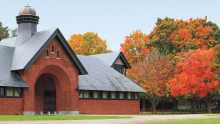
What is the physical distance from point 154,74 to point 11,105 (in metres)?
31.3

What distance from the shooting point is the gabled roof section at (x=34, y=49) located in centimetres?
4894

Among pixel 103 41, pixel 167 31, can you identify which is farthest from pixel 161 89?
pixel 103 41

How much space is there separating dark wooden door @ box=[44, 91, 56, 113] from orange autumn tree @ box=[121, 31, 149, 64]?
3485 centimetres

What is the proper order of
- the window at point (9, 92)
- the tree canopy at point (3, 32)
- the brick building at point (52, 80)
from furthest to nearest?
the tree canopy at point (3, 32), the brick building at point (52, 80), the window at point (9, 92)

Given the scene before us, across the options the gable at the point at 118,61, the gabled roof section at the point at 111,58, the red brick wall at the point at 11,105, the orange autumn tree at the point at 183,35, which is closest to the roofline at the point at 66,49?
the red brick wall at the point at 11,105

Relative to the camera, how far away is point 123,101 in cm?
5972

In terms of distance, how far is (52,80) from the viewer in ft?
179

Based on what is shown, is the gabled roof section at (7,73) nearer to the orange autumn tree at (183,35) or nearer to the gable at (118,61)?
the gable at (118,61)

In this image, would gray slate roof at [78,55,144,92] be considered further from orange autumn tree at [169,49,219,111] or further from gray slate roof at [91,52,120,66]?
orange autumn tree at [169,49,219,111]

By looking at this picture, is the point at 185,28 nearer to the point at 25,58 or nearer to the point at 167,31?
the point at 167,31

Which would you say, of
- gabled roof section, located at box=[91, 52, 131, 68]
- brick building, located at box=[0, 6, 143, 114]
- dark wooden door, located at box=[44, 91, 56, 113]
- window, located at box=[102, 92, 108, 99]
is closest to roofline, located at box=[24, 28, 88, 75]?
brick building, located at box=[0, 6, 143, 114]

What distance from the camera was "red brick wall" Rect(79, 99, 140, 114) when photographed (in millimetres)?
54938

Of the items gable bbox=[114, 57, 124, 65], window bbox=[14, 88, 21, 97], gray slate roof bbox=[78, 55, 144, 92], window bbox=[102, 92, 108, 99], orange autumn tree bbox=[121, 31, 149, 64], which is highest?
orange autumn tree bbox=[121, 31, 149, 64]

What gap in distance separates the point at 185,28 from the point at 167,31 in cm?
312
